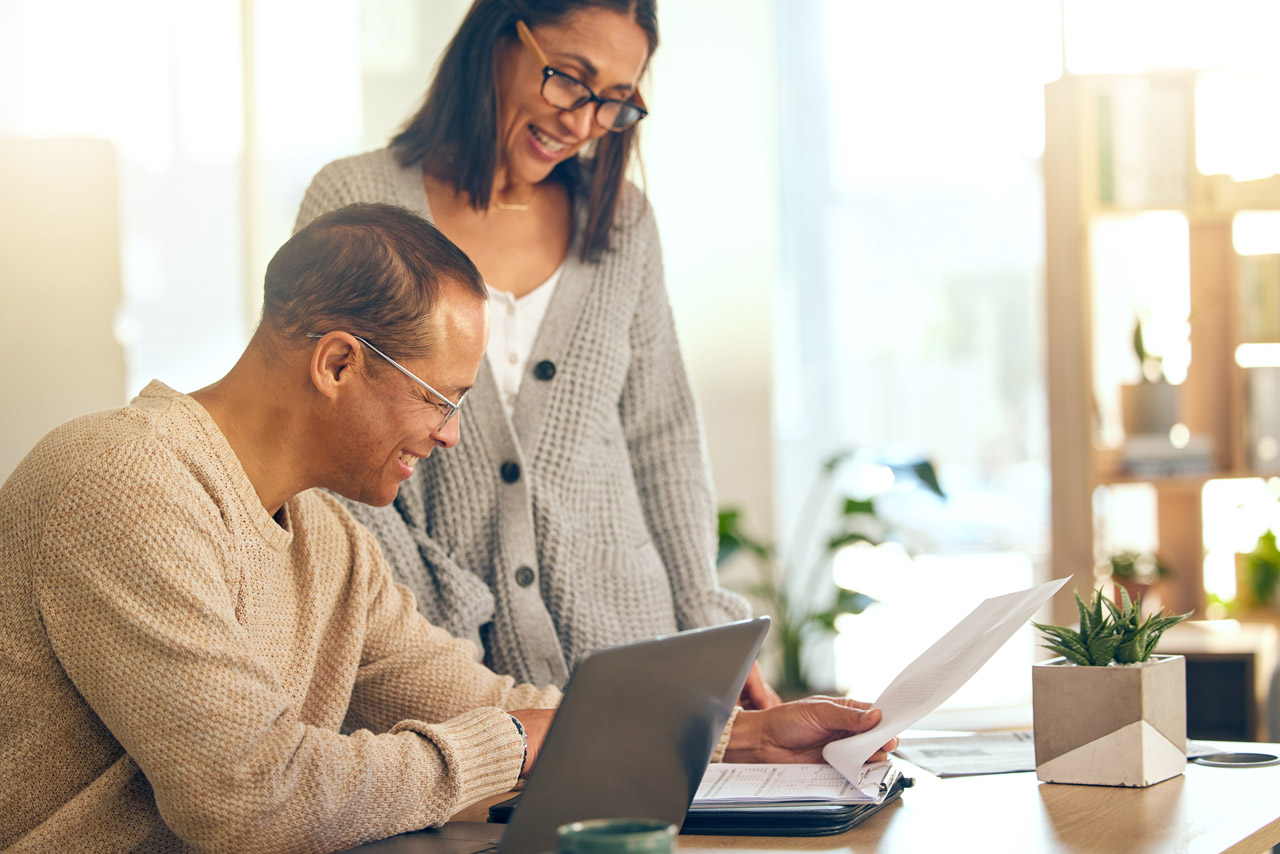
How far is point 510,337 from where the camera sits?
71.1 inches

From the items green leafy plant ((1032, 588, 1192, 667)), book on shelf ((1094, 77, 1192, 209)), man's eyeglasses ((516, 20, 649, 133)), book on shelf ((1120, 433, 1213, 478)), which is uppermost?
book on shelf ((1094, 77, 1192, 209))

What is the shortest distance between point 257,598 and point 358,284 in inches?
12.4

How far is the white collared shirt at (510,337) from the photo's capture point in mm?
1793

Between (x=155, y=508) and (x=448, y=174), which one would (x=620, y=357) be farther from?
(x=155, y=508)

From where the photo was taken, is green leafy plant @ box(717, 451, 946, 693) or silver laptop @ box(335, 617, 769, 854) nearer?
silver laptop @ box(335, 617, 769, 854)

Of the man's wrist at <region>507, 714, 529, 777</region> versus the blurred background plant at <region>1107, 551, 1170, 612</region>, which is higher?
the man's wrist at <region>507, 714, 529, 777</region>

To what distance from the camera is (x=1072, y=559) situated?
11.7 feet

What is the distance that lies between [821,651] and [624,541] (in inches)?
104

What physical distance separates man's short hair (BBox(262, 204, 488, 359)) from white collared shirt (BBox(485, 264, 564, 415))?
489 mm

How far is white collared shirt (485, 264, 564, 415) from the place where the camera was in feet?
5.88

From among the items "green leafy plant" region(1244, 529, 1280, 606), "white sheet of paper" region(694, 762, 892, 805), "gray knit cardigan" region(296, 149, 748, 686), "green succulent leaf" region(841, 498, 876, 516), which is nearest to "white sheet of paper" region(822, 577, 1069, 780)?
"white sheet of paper" region(694, 762, 892, 805)

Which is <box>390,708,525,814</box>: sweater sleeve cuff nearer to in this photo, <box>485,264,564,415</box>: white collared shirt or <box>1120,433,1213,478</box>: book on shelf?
<box>485,264,564,415</box>: white collared shirt

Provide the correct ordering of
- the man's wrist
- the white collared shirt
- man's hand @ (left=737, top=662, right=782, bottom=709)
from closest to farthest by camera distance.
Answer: the man's wrist, man's hand @ (left=737, top=662, right=782, bottom=709), the white collared shirt

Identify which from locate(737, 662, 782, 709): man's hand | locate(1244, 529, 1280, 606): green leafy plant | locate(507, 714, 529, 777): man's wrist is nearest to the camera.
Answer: locate(507, 714, 529, 777): man's wrist
